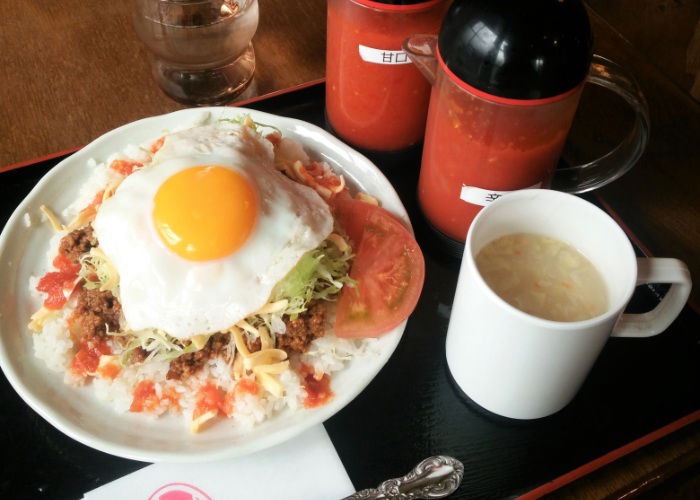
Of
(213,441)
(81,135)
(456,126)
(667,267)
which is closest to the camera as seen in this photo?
(667,267)

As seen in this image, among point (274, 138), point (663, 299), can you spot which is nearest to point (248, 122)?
point (274, 138)

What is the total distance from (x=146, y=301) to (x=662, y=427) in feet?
4.16

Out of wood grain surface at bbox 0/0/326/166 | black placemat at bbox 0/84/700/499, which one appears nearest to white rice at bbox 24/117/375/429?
black placemat at bbox 0/84/700/499

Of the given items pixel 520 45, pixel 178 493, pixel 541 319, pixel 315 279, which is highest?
pixel 520 45

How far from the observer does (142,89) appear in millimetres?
2354

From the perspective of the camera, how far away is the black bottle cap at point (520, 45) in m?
1.28

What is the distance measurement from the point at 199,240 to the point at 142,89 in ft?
3.68

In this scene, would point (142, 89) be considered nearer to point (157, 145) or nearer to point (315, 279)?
point (157, 145)

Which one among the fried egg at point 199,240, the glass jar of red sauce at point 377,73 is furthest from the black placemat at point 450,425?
the glass jar of red sauce at point 377,73

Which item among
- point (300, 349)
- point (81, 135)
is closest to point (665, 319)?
point (300, 349)

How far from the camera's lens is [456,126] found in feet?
5.07

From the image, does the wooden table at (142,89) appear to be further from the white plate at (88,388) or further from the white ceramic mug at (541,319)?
the white ceramic mug at (541,319)

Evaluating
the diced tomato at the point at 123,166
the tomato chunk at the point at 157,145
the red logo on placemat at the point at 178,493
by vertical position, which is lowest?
the red logo on placemat at the point at 178,493

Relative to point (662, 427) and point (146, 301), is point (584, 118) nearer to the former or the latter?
point (662, 427)
